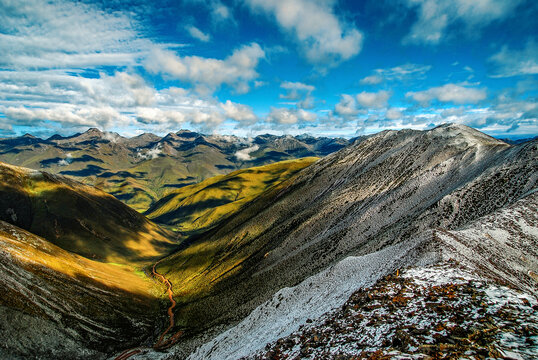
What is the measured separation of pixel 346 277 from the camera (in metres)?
34.3

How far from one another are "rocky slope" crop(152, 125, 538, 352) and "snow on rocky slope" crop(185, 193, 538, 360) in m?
5.05

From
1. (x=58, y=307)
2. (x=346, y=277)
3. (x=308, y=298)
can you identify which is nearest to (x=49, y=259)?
(x=58, y=307)

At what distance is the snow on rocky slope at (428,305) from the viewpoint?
1249 centimetres

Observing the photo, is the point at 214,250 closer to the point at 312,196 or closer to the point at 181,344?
the point at 312,196

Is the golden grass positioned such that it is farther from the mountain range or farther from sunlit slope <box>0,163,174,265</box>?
sunlit slope <box>0,163,174,265</box>

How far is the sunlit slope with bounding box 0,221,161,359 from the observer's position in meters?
60.5

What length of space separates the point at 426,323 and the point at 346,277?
2038 centimetres

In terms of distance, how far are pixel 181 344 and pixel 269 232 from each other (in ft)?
178

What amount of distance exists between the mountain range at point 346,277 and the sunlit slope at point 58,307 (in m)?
0.38

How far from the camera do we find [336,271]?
37688 mm

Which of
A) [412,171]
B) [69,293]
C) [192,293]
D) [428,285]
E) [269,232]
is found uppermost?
[412,171]

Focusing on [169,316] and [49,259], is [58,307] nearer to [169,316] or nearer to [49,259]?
[49,259]

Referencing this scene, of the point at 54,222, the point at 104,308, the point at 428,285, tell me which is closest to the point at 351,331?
the point at 428,285

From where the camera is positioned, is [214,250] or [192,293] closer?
[192,293]
